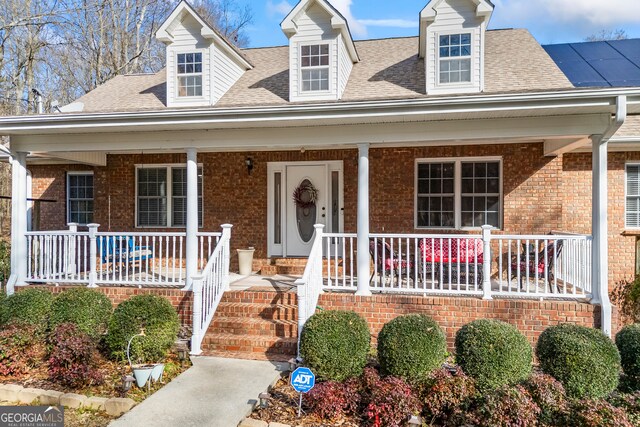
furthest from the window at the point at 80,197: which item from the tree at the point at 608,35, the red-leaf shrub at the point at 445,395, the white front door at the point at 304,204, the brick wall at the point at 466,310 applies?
the tree at the point at 608,35

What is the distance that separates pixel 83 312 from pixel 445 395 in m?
5.17

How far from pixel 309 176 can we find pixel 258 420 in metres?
6.30

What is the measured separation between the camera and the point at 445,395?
14.9ft

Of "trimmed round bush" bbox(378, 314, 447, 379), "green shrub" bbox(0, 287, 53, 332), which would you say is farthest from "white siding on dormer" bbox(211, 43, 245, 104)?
"trimmed round bush" bbox(378, 314, 447, 379)

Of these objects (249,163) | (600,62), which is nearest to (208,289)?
(249,163)

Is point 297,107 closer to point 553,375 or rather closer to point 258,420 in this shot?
point 258,420

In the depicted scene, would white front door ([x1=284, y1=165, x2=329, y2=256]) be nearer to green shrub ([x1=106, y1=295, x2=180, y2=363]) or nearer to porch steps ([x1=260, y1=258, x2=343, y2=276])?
porch steps ([x1=260, y1=258, x2=343, y2=276])

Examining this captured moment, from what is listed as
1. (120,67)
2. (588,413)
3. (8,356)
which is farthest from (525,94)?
(120,67)

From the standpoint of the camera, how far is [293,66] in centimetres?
873

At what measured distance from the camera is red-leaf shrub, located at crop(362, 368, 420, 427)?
4336 millimetres

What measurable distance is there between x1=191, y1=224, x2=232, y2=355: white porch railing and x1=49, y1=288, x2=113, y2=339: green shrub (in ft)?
4.64

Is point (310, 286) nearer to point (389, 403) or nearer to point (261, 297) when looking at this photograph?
point (261, 297)

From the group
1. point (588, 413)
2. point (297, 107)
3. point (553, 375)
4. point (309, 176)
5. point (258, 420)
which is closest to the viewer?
point (588, 413)

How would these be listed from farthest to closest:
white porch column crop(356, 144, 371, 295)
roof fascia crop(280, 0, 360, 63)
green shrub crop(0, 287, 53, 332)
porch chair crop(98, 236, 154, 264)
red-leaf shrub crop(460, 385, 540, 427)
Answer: roof fascia crop(280, 0, 360, 63) → porch chair crop(98, 236, 154, 264) → white porch column crop(356, 144, 371, 295) → green shrub crop(0, 287, 53, 332) → red-leaf shrub crop(460, 385, 540, 427)
